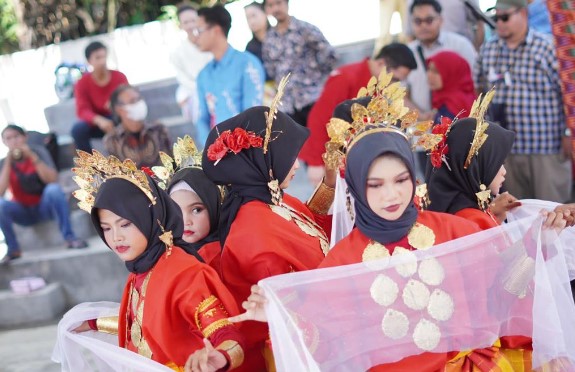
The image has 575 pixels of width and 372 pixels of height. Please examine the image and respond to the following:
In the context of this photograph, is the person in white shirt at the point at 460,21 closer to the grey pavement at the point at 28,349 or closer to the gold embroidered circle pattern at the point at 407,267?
the grey pavement at the point at 28,349

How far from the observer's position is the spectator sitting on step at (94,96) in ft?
21.1

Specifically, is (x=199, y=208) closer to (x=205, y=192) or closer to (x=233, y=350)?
(x=205, y=192)

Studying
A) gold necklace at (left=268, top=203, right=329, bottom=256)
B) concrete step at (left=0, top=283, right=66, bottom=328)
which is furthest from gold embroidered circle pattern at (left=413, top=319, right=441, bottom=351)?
concrete step at (left=0, top=283, right=66, bottom=328)

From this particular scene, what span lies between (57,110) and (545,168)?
5202 mm

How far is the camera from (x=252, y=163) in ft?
9.37

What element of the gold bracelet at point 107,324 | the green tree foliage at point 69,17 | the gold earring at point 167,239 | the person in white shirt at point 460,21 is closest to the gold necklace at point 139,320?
the gold earring at point 167,239

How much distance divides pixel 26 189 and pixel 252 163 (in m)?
3.92

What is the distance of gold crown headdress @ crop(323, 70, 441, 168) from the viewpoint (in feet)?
7.81

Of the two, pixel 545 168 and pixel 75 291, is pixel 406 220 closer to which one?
pixel 545 168

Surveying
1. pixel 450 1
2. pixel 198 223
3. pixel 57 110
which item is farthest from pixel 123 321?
pixel 57 110

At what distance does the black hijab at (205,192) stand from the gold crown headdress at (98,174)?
1.33 ft

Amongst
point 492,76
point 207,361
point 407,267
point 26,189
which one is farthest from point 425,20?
point 207,361

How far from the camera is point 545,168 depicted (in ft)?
15.9

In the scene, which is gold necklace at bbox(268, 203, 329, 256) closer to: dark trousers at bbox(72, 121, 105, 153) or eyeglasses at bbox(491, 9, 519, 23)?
eyeglasses at bbox(491, 9, 519, 23)
